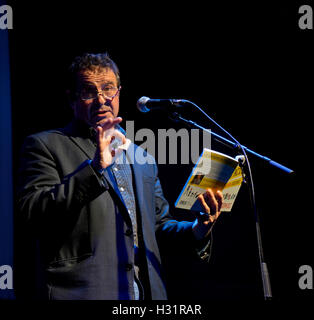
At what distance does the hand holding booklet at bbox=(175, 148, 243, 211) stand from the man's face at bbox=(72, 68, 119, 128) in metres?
0.57

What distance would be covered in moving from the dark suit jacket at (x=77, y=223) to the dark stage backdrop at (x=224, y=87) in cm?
112

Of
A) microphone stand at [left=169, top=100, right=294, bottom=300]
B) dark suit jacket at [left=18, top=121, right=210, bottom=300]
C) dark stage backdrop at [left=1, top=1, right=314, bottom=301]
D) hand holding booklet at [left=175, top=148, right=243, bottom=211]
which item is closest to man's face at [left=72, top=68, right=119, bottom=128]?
dark suit jacket at [left=18, top=121, right=210, bottom=300]

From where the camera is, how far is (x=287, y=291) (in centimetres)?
271

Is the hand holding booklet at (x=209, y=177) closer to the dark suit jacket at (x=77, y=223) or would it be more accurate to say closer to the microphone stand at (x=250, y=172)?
the microphone stand at (x=250, y=172)

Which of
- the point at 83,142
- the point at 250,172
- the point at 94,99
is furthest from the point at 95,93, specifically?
the point at 250,172

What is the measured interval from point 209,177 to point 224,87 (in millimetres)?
1684

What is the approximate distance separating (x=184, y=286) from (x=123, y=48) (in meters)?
2.04

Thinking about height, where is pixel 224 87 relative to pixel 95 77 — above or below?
above

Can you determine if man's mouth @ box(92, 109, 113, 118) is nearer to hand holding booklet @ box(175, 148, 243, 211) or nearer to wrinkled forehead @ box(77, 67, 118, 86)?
wrinkled forehead @ box(77, 67, 118, 86)

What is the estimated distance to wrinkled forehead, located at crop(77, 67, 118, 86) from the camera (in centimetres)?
184

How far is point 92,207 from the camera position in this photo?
5.03 ft

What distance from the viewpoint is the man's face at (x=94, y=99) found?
1.76 metres

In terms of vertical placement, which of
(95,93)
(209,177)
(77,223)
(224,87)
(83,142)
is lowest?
(77,223)

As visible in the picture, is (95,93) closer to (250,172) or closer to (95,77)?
(95,77)
